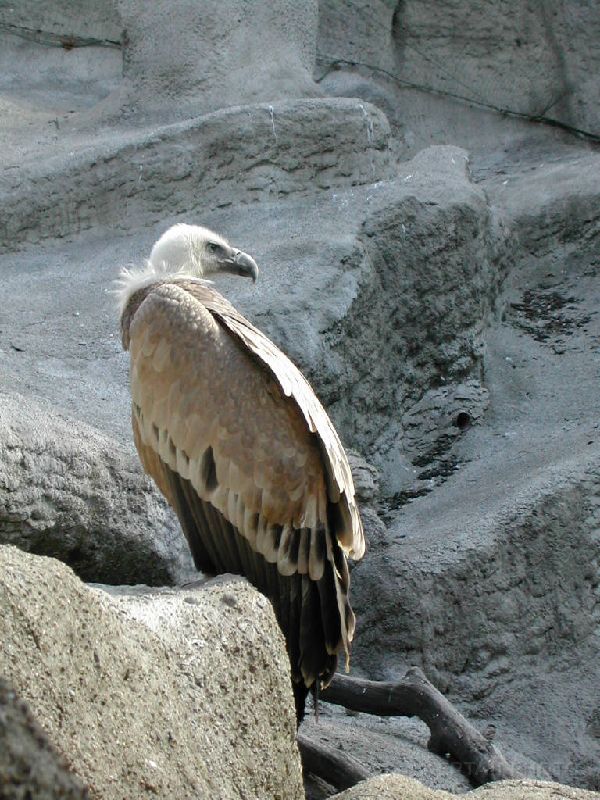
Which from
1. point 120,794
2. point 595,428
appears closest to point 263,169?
point 595,428

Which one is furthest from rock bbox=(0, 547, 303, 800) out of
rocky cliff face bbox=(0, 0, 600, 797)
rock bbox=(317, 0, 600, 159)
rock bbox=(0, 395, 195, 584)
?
rock bbox=(317, 0, 600, 159)

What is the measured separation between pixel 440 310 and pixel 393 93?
3.40m

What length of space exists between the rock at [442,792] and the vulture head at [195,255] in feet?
7.23

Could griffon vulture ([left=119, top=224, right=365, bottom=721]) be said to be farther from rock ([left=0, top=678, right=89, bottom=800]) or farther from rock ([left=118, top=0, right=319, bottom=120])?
rock ([left=118, top=0, right=319, bottom=120])

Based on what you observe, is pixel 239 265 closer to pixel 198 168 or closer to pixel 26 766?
pixel 198 168

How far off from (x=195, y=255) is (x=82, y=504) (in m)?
1.04

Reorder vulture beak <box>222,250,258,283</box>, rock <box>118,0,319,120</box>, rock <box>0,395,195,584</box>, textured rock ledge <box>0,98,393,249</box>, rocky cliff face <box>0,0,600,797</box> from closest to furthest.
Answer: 1. rock <box>0,395,195,584</box>
2. vulture beak <box>222,250,258,283</box>
3. rocky cliff face <box>0,0,600,797</box>
4. textured rock ledge <box>0,98,393,249</box>
5. rock <box>118,0,319,120</box>

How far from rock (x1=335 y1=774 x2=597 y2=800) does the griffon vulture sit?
2.13 ft

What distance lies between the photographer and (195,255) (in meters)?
5.04

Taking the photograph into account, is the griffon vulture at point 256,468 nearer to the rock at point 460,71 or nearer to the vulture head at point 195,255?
the vulture head at point 195,255

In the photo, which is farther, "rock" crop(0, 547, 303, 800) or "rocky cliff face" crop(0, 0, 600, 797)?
"rocky cliff face" crop(0, 0, 600, 797)

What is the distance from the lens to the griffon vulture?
13.4 ft

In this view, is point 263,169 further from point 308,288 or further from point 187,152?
point 308,288

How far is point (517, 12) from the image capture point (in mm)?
10672
